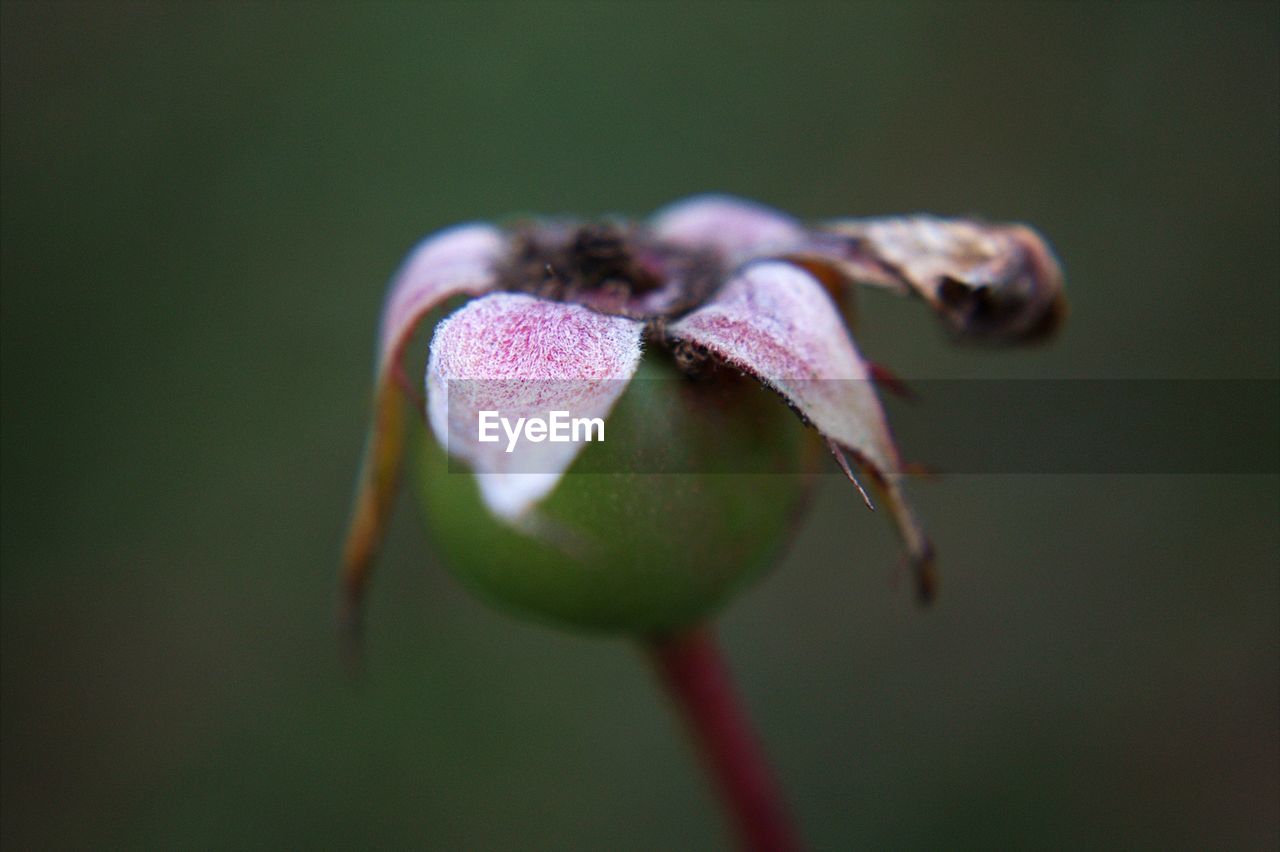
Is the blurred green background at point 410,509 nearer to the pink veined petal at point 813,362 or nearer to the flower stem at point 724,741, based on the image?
the flower stem at point 724,741

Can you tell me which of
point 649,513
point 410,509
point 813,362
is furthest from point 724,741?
point 410,509

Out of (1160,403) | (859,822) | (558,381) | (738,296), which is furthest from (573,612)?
(1160,403)

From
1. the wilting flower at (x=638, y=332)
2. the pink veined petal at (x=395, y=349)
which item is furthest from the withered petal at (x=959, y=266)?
the pink veined petal at (x=395, y=349)

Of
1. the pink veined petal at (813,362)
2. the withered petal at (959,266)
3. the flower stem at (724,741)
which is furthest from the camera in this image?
the flower stem at (724,741)

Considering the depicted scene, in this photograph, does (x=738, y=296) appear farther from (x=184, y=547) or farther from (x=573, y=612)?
(x=184, y=547)

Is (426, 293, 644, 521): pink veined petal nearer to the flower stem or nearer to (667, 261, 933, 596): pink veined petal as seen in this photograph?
(667, 261, 933, 596): pink veined petal

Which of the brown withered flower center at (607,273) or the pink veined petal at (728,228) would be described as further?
the pink veined petal at (728,228)

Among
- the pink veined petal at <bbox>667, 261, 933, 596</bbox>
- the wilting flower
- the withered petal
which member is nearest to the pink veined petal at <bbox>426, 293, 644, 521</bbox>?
the wilting flower
